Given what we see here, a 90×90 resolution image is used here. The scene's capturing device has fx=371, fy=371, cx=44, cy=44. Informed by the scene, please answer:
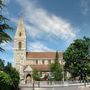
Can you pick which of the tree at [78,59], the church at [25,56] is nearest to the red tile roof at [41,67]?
the church at [25,56]

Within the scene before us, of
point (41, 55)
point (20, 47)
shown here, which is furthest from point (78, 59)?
point (41, 55)

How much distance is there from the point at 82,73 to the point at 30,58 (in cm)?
8082

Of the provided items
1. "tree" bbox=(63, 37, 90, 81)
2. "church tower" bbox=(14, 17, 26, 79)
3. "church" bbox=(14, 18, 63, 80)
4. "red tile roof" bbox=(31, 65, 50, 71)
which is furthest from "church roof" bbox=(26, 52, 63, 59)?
"tree" bbox=(63, 37, 90, 81)

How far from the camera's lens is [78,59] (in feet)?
301

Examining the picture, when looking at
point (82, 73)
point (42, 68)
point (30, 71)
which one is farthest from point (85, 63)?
point (42, 68)

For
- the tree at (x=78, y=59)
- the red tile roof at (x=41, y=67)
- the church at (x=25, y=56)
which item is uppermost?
the church at (x=25, y=56)

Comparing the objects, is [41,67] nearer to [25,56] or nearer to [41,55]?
[25,56]

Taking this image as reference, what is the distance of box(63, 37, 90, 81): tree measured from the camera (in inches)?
3558

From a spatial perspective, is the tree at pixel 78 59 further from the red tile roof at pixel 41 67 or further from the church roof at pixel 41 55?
the church roof at pixel 41 55

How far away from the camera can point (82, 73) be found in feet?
298

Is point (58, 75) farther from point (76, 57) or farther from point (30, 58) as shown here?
point (30, 58)

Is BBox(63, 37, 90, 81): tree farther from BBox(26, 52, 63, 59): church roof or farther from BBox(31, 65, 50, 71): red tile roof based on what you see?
BBox(26, 52, 63, 59): church roof

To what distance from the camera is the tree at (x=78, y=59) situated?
297 feet

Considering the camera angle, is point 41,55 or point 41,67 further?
point 41,55
